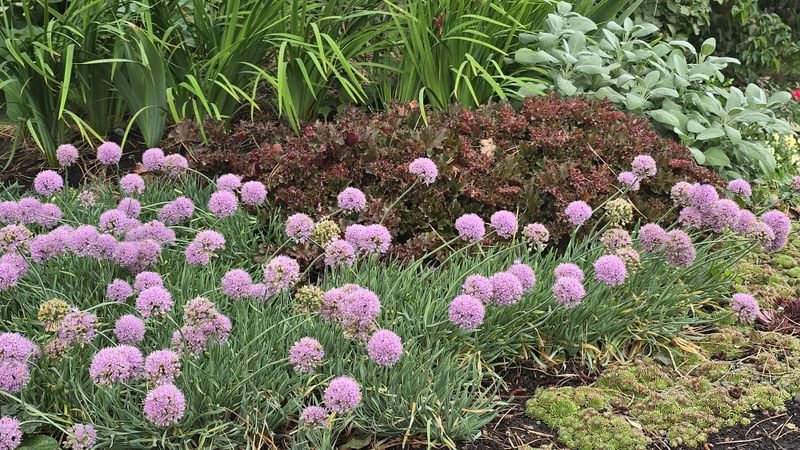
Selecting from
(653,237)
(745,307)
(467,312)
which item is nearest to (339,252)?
(467,312)

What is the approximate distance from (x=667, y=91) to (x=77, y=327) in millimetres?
3461

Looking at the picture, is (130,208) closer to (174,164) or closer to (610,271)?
(174,164)

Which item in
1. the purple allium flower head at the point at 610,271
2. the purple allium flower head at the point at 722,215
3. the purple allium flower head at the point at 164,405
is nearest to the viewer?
the purple allium flower head at the point at 164,405

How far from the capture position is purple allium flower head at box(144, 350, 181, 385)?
193 cm

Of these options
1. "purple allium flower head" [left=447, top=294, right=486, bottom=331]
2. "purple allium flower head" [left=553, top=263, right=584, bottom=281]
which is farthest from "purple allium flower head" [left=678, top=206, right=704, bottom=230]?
"purple allium flower head" [left=447, top=294, right=486, bottom=331]

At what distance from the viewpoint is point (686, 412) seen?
261 centimetres

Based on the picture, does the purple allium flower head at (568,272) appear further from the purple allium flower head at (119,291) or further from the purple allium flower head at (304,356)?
the purple allium flower head at (119,291)

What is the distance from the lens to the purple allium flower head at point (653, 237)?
2.73m

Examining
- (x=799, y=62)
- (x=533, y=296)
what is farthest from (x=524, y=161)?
(x=799, y=62)

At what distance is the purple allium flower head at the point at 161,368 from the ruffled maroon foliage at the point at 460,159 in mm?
1457

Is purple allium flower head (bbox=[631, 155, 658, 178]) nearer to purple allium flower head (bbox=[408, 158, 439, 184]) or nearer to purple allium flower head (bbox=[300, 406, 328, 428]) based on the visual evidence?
purple allium flower head (bbox=[408, 158, 439, 184])

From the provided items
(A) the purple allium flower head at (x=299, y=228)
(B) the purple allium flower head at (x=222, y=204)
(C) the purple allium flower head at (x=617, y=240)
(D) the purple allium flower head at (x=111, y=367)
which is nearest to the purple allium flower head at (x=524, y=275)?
(C) the purple allium flower head at (x=617, y=240)

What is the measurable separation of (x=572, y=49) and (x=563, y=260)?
1873 mm

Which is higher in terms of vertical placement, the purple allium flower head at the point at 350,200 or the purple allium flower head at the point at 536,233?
the purple allium flower head at the point at 350,200
